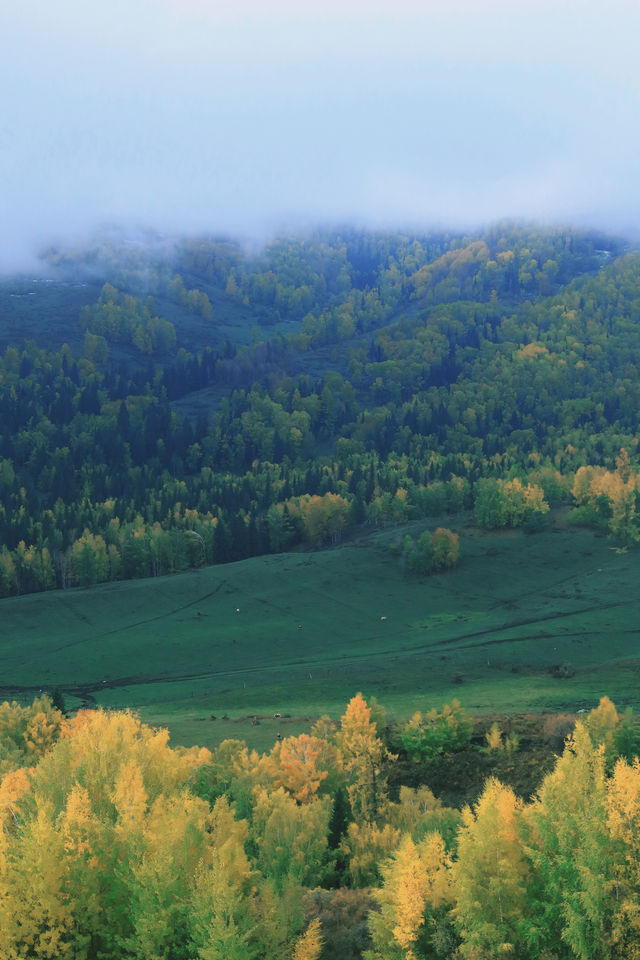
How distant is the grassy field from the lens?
374 ft

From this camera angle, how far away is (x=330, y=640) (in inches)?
6240

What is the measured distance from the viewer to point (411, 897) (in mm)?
40719

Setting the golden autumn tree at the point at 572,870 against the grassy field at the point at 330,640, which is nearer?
the golden autumn tree at the point at 572,870

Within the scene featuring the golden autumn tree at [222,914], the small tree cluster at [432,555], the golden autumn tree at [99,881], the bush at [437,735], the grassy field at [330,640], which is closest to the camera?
the golden autumn tree at [222,914]

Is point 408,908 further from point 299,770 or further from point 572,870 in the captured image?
point 299,770

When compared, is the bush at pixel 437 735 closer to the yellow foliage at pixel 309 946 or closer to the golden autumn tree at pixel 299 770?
the golden autumn tree at pixel 299 770

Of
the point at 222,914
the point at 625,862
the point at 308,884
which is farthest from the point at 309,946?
the point at 308,884

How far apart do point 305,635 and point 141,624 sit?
116 feet

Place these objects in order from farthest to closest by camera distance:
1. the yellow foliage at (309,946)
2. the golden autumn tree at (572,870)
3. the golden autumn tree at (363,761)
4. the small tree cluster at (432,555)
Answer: the small tree cluster at (432,555) → the golden autumn tree at (363,761) → the yellow foliage at (309,946) → the golden autumn tree at (572,870)

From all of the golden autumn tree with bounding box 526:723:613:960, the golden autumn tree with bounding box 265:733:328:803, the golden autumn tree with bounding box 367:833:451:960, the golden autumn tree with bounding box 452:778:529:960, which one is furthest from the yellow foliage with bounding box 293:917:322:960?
the golden autumn tree with bounding box 265:733:328:803

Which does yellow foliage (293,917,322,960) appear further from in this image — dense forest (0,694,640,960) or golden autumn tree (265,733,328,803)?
golden autumn tree (265,733,328,803)

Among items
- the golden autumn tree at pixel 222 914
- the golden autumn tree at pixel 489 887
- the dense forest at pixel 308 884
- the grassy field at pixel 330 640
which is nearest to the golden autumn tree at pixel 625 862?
the dense forest at pixel 308 884

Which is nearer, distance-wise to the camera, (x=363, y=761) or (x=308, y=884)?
Result: (x=308, y=884)

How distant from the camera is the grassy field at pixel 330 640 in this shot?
11394cm
